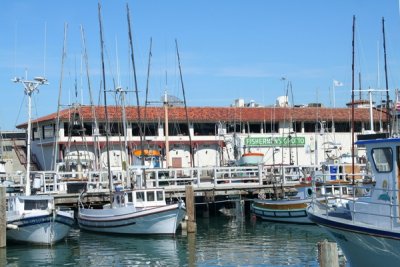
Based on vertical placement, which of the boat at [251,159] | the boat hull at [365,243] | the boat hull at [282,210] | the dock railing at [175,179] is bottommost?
the boat hull at [282,210]

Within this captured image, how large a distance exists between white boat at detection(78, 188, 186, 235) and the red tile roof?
2157cm

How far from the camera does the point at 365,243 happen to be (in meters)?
15.7

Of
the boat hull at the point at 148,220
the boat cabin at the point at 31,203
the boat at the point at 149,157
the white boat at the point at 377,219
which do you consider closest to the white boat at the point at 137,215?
the boat hull at the point at 148,220

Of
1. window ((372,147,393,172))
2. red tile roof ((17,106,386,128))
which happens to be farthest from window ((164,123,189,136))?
window ((372,147,393,172))

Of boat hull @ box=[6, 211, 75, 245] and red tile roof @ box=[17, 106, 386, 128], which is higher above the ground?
red tile roof @ box=[17, 106, 386, 128]

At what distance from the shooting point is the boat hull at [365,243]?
14812mm

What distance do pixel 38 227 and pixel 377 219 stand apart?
672 inches

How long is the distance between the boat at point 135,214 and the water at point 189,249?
45 centimetres

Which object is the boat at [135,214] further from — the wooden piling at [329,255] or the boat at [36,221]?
the wooden piling at [329,255]

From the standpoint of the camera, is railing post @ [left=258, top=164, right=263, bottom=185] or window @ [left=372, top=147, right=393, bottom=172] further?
railing post @ [left=258, top=164, right=263, bottom=185]


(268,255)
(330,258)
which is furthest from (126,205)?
(330,258)

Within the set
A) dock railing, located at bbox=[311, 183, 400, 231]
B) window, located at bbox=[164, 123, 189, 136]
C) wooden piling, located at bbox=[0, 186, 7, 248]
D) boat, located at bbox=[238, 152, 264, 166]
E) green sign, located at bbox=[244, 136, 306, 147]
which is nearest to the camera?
dock railing, located at bbox=[311, 183, 400, 231]

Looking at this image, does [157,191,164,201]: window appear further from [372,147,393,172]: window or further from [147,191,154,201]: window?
[372,147,393,172]: window

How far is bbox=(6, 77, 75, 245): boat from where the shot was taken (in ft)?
93.2
